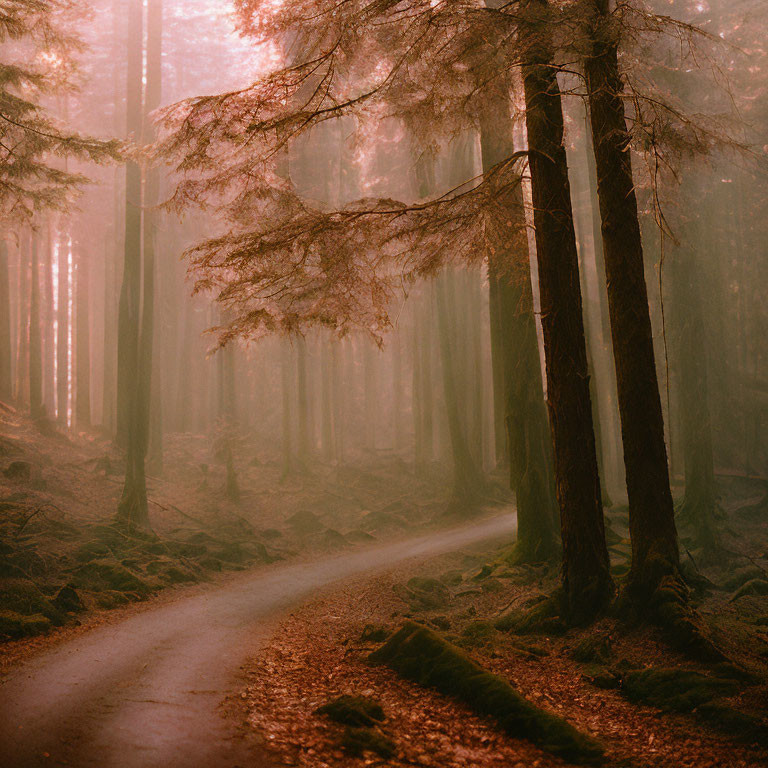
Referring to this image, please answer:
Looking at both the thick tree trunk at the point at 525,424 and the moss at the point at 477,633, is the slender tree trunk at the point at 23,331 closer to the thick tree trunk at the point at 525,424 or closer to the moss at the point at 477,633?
the thick tree trunk at the point at 525,424

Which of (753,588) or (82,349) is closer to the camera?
(753,588)

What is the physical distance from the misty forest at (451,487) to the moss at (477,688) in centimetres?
3

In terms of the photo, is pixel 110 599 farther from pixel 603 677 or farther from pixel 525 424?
pixel 525 424

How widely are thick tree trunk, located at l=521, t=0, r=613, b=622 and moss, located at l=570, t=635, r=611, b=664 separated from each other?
2.22 feet

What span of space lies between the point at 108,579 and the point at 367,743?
6.79m

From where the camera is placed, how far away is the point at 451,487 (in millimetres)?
19547

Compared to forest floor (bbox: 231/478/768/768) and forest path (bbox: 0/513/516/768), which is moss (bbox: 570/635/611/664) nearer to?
forest floor (bbox: 231/478/768/768)

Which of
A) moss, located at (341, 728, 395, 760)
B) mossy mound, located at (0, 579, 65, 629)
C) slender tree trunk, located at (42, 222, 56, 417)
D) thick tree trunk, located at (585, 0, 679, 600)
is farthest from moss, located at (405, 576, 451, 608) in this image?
slender tree trunk, located at (42, 222, 56, 417)

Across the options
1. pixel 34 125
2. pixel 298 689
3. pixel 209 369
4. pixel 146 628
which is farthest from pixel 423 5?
pixel 209 369

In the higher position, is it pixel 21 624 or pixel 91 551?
pixel 91 551

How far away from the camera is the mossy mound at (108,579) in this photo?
939 centimetres

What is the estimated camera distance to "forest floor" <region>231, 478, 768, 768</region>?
4.41 m

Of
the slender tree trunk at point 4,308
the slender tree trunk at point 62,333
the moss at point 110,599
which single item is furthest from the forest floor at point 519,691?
the slender tree trunk at point 62,333

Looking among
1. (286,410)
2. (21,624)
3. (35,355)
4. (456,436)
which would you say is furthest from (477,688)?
(35,355)
